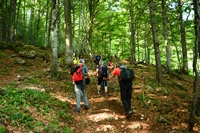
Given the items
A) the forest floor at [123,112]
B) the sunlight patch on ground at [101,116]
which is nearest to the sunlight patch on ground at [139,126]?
the forest floor at [123,112]

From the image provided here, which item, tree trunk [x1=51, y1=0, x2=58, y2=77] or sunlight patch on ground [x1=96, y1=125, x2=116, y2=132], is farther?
tree trunk [x1=51, y1=0, x2=58, y2=77]

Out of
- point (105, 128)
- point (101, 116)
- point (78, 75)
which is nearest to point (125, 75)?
point (101, 116)

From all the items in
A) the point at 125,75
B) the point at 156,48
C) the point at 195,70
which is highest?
the point at 156,48

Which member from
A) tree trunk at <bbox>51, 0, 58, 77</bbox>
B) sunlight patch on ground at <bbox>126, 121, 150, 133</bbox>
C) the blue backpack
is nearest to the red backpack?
the blue backpack

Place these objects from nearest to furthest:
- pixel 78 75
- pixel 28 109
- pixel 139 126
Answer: pixel 28 109 → pixel 139 126 → pixel 78 75

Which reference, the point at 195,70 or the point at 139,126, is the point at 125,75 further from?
the point at 195,70

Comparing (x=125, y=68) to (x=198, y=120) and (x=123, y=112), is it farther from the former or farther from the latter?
(x=198, y=120)

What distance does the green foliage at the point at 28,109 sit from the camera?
5781mm

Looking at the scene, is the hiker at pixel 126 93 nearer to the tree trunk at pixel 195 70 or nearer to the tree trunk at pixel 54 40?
the tree trunk at pixel 195 70

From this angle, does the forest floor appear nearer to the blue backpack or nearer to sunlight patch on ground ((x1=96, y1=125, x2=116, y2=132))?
sunlight patch on ground ((x1=96, y1=125, x2=116, y2=132))

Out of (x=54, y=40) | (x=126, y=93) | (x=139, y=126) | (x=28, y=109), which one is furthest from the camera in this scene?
(x=54, y=40)

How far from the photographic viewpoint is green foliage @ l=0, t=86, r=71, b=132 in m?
5.78

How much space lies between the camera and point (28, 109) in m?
6.86

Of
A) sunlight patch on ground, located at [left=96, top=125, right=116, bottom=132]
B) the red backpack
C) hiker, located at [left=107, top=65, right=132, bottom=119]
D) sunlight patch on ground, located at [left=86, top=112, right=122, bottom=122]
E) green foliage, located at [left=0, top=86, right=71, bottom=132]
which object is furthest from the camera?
the red backpack
